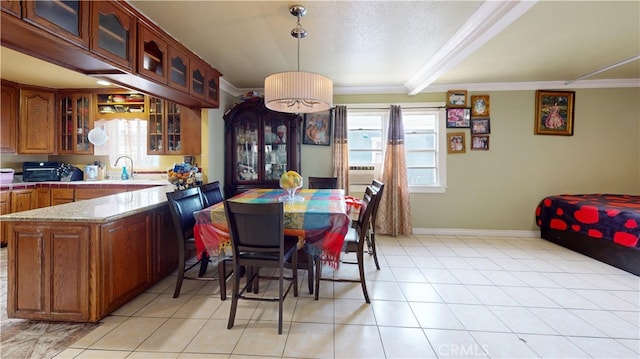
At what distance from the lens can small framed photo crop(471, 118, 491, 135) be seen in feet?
13.8

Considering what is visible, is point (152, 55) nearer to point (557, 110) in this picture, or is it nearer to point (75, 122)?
point (75, 122)

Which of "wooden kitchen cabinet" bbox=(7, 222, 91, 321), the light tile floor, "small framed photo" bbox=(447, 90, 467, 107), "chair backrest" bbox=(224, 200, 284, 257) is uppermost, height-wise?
"small framed photo" bbox=(447, 90, 467, 107)

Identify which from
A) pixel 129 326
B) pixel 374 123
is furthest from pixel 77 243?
pixel 374 123

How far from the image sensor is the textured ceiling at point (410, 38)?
213 cm

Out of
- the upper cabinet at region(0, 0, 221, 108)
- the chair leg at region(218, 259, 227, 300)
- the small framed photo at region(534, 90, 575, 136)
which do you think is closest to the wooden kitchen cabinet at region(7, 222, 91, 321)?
the chair leg at region(218, 259, 227, 300)

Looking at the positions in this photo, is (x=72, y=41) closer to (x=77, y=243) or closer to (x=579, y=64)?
(x=77, y=243)

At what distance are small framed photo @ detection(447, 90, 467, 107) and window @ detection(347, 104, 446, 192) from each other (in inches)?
7.7

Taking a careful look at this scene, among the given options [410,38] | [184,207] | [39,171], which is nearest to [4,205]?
[39,171]

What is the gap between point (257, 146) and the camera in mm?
4266

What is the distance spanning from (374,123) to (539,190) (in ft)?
8.83

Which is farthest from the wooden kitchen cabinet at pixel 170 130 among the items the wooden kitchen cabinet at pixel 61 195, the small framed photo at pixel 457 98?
the small framed photo at pixel 457 98

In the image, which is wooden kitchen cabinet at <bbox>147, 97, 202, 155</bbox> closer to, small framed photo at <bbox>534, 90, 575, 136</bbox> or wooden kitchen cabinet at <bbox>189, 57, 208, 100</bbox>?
wooden kitchen cabinet at <bbox>189, 57, 208, 100</bbox>

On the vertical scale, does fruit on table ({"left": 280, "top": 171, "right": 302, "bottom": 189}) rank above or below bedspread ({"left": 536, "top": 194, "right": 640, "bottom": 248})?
above

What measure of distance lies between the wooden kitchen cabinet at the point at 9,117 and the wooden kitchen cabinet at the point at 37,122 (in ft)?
0.15
